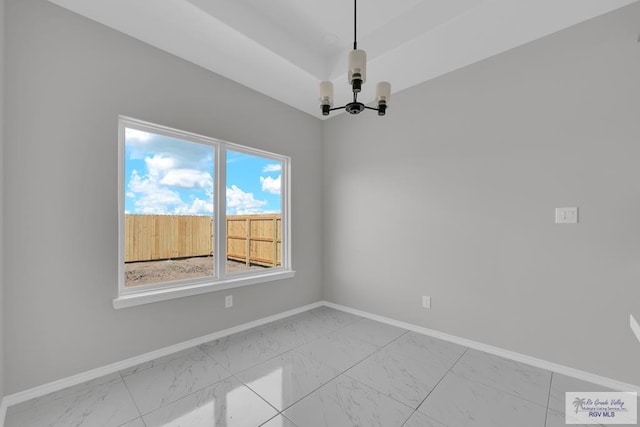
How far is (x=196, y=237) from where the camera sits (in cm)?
271

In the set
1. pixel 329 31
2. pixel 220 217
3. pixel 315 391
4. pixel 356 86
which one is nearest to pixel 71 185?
pixel 220 217

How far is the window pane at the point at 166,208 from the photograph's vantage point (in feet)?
7.59

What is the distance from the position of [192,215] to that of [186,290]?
71cm

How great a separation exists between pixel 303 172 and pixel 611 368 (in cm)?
332

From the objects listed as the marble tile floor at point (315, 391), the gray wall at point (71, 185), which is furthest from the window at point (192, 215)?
the marble tile floor at point (315, 391)

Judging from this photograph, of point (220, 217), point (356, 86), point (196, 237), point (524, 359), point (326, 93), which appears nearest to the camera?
point (356, 86)

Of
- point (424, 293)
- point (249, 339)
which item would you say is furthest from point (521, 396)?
point (249, 339)

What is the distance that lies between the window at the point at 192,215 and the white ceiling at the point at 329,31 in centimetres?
77

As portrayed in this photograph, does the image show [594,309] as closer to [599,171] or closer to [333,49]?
[599,171]

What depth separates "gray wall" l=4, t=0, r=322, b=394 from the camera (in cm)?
177

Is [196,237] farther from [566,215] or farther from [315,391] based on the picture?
[566,215]

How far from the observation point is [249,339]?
8.89 ft
